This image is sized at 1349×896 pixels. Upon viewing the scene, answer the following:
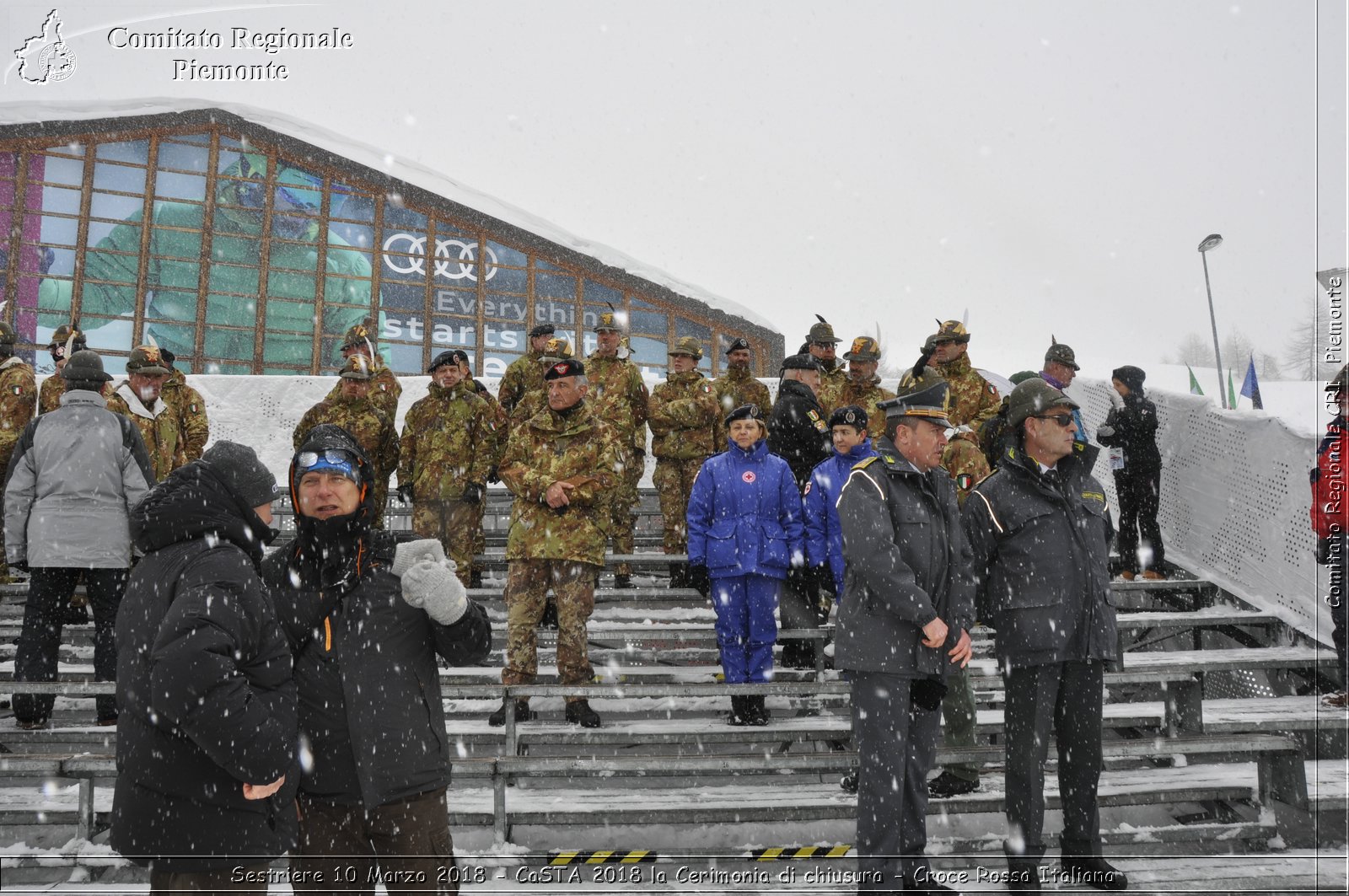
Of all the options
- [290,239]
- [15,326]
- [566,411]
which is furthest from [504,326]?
[566,411]

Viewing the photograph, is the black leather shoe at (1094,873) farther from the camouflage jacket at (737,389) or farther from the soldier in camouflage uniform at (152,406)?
the soldier in camouflage uniform at (152,406)

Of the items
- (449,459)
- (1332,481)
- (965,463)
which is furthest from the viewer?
(449,459)

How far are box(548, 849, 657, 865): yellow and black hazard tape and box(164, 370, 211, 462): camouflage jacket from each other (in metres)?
5.98

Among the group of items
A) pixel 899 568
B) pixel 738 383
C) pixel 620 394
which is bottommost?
pixel 899 568

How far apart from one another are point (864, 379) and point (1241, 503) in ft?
11.3

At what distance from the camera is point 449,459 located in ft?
26.0

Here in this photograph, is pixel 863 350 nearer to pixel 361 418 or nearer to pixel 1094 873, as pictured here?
pixel 361 418

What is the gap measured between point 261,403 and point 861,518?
1227cm

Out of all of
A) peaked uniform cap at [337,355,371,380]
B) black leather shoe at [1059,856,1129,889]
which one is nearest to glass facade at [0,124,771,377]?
peaked uniform cap at [337,355,371,380]

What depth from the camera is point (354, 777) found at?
114 inches

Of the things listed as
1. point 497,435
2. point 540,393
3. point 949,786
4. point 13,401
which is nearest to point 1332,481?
point 949,786

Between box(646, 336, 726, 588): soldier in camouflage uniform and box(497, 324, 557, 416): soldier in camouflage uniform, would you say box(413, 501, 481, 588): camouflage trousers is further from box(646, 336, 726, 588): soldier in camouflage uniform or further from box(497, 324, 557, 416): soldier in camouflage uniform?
box(646, 336, 726, 588): soldier in camouflage uniform

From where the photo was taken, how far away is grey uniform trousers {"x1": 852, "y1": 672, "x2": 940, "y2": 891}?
3.80 m

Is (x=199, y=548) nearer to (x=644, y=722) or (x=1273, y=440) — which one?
(x=644, y=722)
